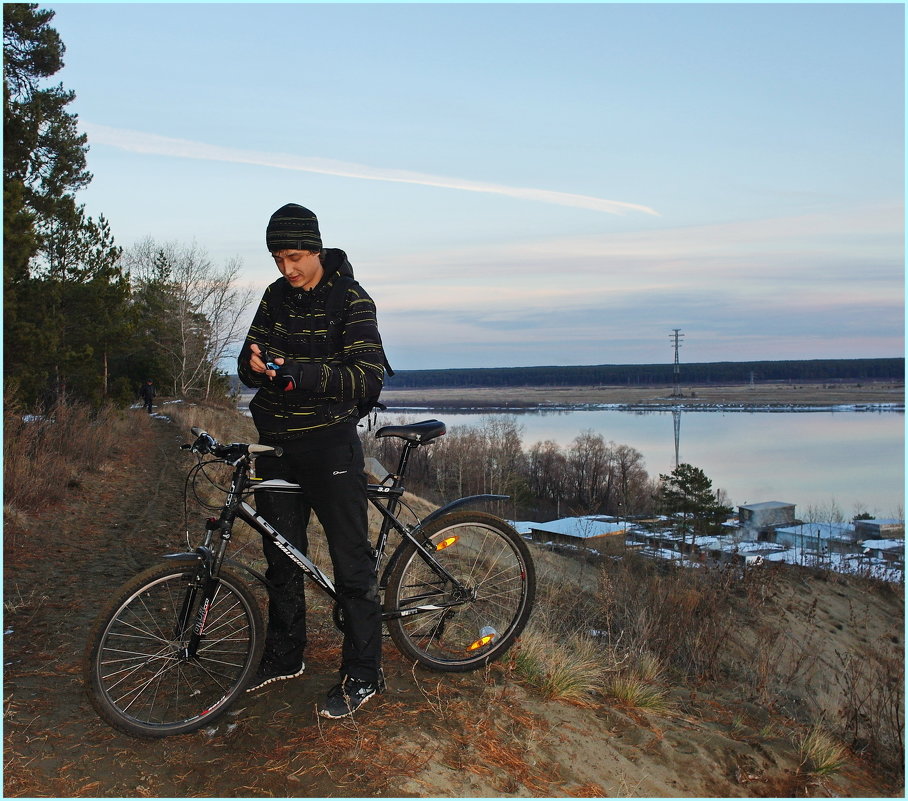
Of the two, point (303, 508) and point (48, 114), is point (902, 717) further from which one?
point (48, 114)

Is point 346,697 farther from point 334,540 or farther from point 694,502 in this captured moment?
point 694,502

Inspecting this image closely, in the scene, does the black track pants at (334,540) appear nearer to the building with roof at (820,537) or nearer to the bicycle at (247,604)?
the bicycle at (247,604)

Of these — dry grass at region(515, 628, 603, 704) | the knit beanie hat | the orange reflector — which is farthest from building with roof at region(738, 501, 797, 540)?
the knit beanie hat

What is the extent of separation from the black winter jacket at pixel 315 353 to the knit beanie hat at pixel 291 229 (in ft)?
0.72

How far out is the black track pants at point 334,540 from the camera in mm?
3574

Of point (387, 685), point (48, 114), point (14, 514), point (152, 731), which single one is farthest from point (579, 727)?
point (48, 114)

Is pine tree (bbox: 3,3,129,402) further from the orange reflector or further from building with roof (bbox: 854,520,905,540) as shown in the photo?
building with roof (bbox: 854,520,905,540)

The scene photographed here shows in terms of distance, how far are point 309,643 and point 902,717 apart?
4416mm

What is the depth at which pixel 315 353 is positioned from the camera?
140 inches

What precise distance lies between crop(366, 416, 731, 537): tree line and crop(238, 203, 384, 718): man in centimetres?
4006

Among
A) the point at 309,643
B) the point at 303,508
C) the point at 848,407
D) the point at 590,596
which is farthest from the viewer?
the point at 848,407

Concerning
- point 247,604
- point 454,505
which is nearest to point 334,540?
point 247,604

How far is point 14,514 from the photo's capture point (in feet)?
27.7

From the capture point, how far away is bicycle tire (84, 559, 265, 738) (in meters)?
3.37
